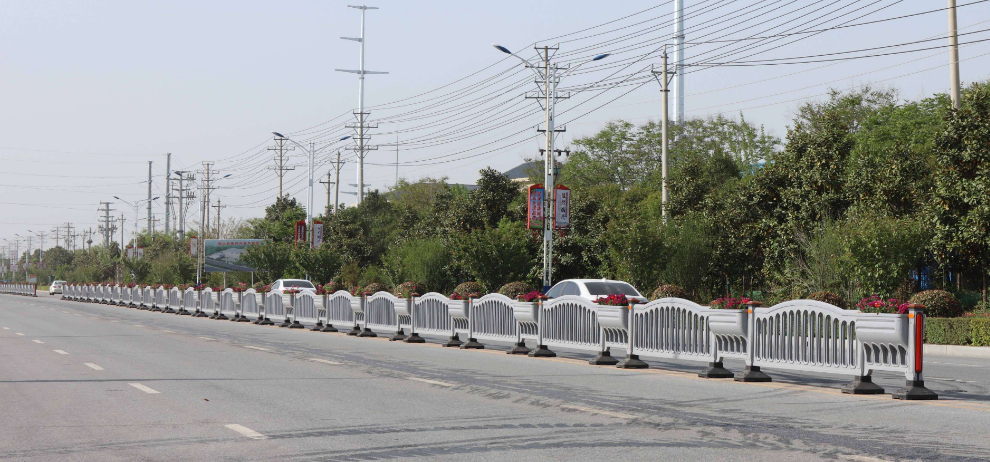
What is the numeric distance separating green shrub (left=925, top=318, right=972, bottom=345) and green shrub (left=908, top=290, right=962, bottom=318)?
0.87 meters

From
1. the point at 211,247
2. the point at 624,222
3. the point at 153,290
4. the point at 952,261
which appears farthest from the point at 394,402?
the point at 211,247

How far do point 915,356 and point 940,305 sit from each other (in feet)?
48.3

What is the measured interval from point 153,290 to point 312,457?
5024 cm

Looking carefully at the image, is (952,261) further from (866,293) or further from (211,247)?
(211,247)

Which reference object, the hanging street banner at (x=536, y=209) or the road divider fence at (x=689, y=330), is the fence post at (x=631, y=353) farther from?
the hanging street banner at (x=536, y=209)

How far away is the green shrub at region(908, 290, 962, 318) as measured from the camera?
2517cm

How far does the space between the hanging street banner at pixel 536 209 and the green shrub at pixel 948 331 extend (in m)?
18.9

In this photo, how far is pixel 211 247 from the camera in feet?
249

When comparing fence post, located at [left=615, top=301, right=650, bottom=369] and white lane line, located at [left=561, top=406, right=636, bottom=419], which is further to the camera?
fence post, located at [left=615, top=301, right=650, bottom=369]

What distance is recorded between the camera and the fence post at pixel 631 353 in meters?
16.7

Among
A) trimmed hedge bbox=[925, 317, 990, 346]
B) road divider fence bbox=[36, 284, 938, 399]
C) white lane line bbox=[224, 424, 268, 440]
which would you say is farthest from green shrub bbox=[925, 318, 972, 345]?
white lane line bbox=[224, 424, 268, 440]

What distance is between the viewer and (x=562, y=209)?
135ft

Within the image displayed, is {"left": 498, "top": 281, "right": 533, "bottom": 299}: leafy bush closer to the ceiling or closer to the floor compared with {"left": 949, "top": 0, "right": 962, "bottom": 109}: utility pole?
closer to the floor

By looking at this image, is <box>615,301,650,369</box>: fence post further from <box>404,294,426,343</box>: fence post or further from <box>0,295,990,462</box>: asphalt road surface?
<box>404,294,426,343</box>: fence post
